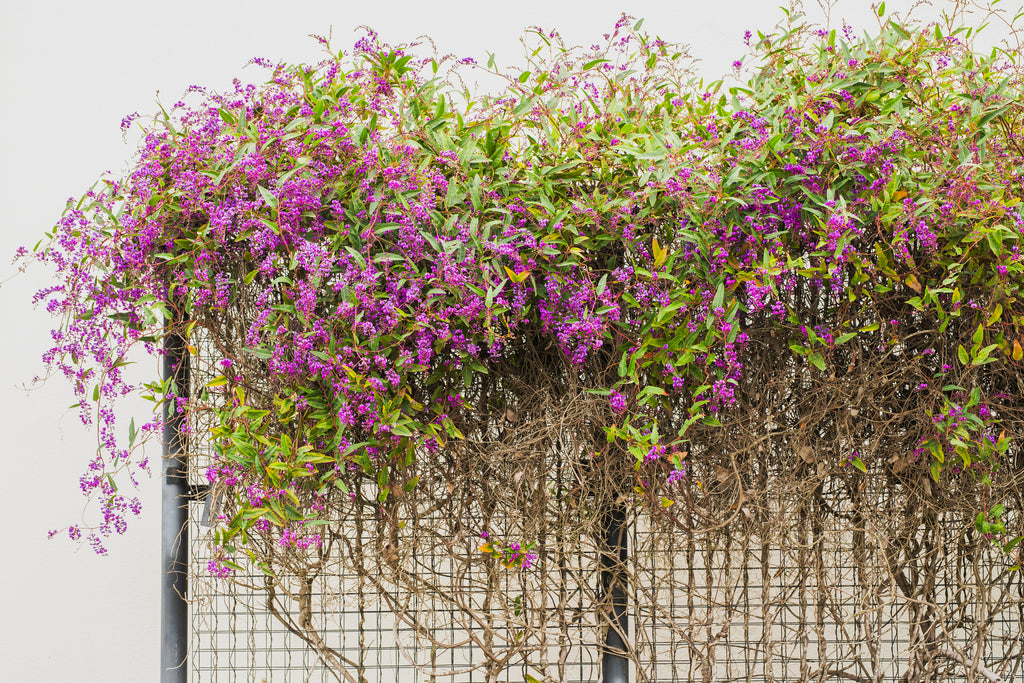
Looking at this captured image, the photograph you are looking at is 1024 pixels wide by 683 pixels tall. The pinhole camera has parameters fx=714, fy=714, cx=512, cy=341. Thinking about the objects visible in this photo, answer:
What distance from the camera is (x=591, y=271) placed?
6.28ft

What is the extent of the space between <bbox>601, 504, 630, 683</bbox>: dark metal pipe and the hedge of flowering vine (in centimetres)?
11

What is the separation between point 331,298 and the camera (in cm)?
190

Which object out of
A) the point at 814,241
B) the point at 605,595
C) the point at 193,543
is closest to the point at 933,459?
the point at 814,241

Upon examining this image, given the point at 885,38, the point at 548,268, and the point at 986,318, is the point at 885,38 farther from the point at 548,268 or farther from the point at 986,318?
the point at 548,268

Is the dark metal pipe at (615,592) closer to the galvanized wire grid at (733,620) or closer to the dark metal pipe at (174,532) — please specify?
the galvanized wire grid at (733,620)

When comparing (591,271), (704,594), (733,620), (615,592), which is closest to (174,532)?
(615,592)

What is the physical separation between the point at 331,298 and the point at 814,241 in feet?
4.28

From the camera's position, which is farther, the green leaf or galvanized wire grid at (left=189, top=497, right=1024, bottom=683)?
galvanized wire grid at (left=189, top=497, right=1024, bottom=683)

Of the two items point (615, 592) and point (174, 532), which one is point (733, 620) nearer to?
point (615, 592)

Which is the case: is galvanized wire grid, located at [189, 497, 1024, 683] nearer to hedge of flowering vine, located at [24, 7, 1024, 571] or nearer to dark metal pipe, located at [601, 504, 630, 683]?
dark metal pipe, located at [601, 504, 630, 683]

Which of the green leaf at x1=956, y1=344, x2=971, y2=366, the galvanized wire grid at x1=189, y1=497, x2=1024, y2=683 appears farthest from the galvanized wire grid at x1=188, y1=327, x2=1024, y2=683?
the green leaf at x1=956, y1=344, x2=971, y2=366

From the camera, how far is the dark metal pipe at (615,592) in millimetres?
2142

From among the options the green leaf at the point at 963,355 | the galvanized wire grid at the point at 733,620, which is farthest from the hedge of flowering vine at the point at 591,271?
the galvanized wire grid at the point at 733,620

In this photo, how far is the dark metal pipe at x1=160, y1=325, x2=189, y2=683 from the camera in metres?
2.17
